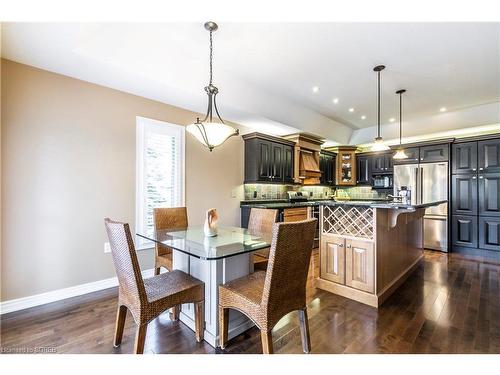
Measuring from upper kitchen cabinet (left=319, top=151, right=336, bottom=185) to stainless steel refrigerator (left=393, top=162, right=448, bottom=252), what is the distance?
1.83 m

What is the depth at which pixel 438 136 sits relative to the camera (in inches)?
206

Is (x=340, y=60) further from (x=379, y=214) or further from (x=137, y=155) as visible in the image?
(x=137, y=155)

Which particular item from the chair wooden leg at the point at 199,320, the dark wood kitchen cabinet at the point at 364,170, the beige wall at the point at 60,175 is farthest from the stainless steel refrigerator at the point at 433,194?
the beige wall at the point at 60,175

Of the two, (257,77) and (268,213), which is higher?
(257,77)

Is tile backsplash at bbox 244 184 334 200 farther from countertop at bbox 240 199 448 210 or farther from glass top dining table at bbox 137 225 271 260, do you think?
glass top dining table at bbox 137 225 271 260

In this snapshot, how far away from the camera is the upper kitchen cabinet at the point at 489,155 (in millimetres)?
4332

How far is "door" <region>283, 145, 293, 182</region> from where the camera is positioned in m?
5.12

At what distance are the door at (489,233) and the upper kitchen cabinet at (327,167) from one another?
304cm

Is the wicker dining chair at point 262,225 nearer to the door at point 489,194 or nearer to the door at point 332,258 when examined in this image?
the door at point 332,258

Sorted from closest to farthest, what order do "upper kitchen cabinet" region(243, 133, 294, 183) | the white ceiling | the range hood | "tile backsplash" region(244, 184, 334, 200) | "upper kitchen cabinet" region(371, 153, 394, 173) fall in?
the white ceiling → "upper kitchen cabinet" region(243, 133, 294, 183) → "tile backsplash" region(244, 184, 334, 200) → the range hood → "upper kitchen cabinet" region(371, 153, 394, 173)

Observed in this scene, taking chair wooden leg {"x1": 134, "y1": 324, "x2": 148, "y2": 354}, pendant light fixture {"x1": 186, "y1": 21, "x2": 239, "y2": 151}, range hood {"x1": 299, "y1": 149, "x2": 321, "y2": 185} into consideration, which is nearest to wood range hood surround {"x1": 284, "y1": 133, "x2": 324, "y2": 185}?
range hood {"x1": 299, "y1": 149, "x2": 321, "y2": 185}
